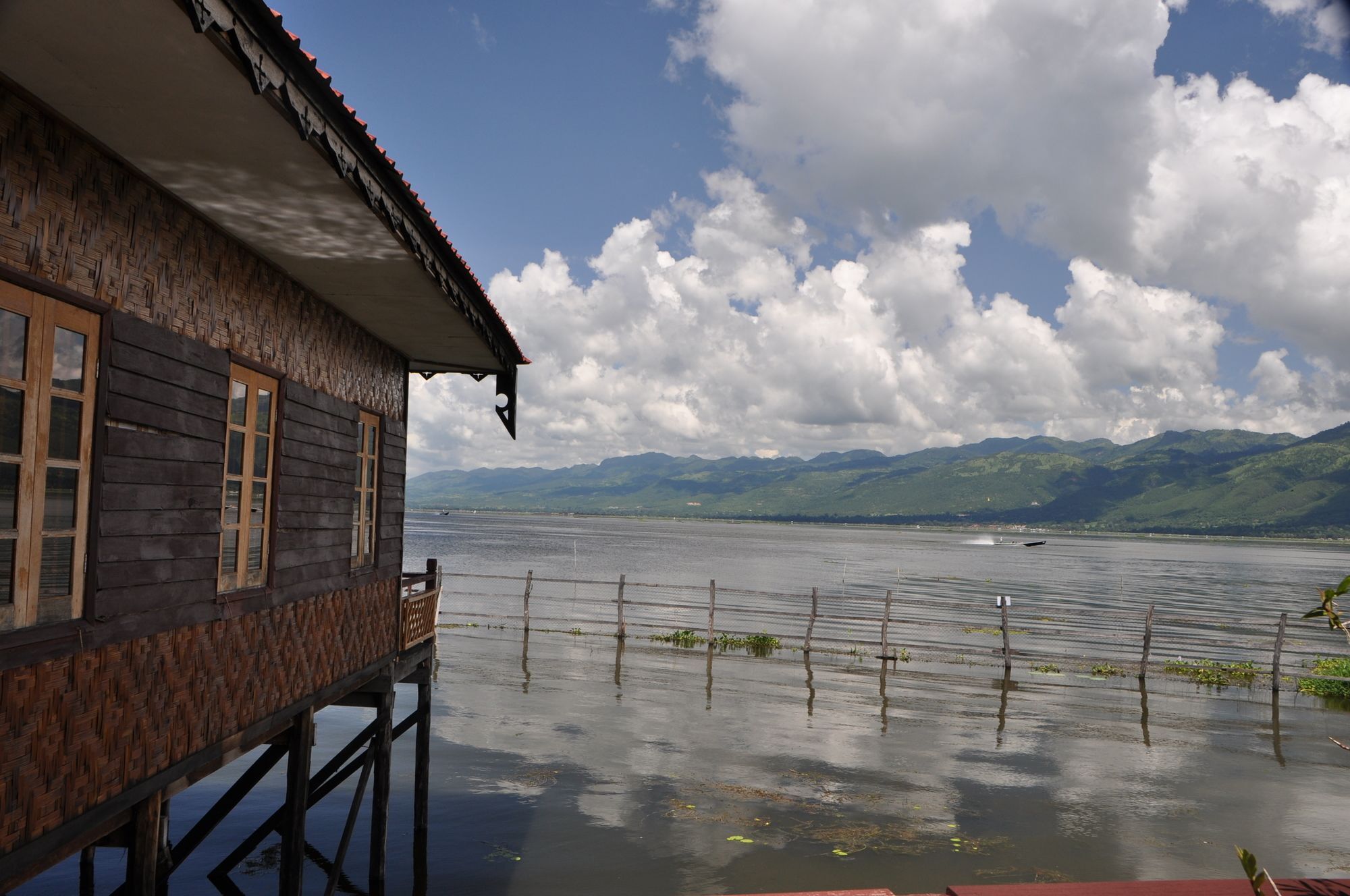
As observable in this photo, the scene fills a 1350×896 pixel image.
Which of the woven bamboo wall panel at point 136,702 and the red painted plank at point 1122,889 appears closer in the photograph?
the red painted plank at point 1122,889

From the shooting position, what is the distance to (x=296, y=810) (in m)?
7.01

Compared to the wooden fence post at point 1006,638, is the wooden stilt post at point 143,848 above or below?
above

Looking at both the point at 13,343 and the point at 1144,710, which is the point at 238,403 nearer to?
the point at 13,343

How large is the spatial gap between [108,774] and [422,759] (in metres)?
5.58

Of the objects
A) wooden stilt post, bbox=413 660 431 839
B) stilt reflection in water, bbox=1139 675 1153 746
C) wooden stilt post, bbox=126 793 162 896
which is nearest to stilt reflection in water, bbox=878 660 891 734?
stilt reflection in water, bbox=1139 675 1153 746

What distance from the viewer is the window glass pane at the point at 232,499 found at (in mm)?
5848

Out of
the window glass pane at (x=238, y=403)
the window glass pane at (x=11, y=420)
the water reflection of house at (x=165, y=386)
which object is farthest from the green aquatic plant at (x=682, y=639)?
the window glass pane at (x=11, y=420)

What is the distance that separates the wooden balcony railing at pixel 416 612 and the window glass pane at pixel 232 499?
3.49 meters

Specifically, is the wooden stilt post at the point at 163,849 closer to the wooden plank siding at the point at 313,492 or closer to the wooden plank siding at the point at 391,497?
the wooden plank siding at the point at 313,492

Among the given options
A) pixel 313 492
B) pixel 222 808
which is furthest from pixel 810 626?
pixel 313 492

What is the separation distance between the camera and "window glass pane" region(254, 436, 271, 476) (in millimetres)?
6215

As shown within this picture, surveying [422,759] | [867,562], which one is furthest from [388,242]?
[867,562]

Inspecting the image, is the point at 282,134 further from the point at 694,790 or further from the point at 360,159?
the point at 694,790

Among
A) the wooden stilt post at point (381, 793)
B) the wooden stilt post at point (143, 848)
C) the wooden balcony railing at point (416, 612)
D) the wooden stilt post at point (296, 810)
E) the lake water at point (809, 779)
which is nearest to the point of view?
the wooden stilt post at point (143, 848)
